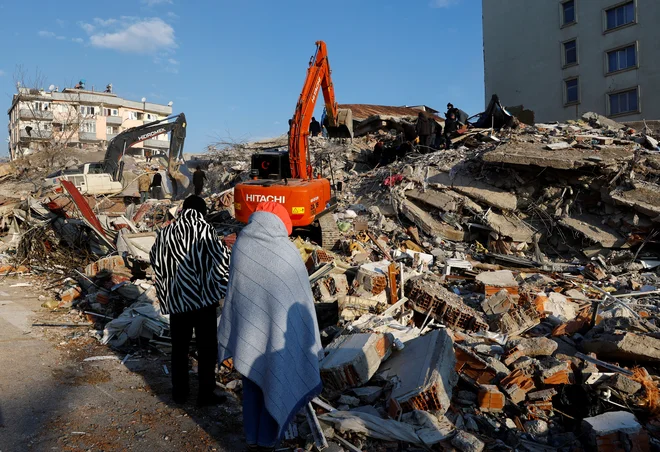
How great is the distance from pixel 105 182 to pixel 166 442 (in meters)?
13.7

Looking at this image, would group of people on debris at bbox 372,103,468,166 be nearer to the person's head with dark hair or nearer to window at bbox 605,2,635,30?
the person's head with dark hair

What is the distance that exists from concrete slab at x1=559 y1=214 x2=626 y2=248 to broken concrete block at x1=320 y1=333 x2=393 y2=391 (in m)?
6.59

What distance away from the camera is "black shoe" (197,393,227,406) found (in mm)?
3822

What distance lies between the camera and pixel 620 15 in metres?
25.6

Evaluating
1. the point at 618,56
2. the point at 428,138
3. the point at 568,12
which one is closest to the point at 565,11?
the point at 568,12

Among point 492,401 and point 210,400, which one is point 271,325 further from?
point 492,401

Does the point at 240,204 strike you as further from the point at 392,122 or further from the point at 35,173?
the point at 35,173

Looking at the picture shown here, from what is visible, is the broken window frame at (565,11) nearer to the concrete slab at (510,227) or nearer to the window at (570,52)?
the window at (570,52)

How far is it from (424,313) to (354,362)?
216 centimetres

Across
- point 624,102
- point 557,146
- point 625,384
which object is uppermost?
point 624,102

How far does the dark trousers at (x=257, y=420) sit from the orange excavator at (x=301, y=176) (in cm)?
512

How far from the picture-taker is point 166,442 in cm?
329

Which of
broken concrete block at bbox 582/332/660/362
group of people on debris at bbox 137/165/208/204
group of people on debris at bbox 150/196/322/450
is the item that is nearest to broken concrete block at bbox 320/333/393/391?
group of people on debris at bbox 150/196/322/450

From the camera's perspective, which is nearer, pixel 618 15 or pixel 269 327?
pixel 269 327
